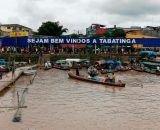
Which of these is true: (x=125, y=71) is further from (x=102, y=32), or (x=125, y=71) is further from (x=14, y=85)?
(x=102, y=32)

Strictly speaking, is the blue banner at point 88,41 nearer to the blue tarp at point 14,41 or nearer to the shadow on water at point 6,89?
the blue tarp at point 14,41

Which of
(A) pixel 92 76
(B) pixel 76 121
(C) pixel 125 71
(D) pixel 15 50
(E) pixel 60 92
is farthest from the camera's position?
(D) pixel 15 50

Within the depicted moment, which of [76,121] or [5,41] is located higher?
[5,41]

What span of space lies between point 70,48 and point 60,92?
41580mm

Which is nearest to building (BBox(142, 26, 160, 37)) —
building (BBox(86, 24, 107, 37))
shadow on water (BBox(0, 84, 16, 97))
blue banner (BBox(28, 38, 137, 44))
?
building (BBox(86, 24, 107, 37))

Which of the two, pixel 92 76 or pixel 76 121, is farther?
pixel 92 76

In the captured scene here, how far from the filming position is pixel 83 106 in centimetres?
Answer: 3284

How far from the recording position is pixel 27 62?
7375cm

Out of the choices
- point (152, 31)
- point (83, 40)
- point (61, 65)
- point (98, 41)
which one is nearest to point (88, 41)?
point (83, 40)

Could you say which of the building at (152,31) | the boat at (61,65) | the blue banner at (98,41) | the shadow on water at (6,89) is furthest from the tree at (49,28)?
the shadow on water at (6,89)

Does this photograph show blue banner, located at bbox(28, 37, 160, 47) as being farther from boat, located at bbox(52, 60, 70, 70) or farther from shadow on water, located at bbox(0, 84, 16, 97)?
shadow on water, located at bbox(0, 84, 16, 97)

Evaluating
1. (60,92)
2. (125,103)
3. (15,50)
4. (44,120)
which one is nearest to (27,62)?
(15,50)

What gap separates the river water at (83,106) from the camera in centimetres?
2623

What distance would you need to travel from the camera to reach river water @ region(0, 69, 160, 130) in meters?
26.2
